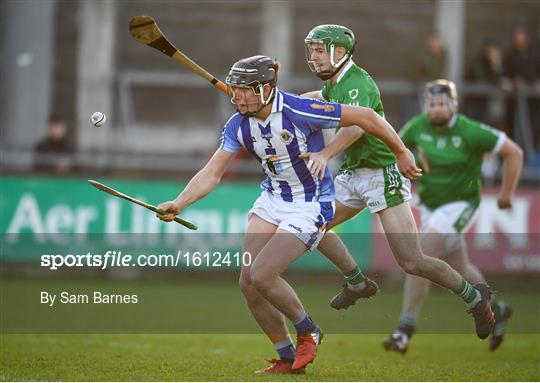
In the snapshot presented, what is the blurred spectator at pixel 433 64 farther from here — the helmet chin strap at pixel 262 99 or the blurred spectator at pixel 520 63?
the helmet chin strap at pixel 262 99

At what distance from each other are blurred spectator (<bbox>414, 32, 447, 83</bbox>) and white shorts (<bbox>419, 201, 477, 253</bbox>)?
6.38 meters

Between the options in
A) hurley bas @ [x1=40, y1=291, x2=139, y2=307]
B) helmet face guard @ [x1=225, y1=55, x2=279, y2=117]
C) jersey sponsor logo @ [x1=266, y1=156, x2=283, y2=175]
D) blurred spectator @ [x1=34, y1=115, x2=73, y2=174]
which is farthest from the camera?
blurred spectator @ [x1=34, y1=115, x2=73, y2=174]

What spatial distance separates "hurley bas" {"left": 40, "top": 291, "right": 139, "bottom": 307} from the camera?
1159 cm

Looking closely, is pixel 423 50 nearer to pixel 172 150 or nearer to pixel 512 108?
pixel 512 108

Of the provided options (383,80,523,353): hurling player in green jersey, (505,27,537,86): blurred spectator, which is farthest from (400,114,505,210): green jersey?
(505,27,537,86): blurred spectator

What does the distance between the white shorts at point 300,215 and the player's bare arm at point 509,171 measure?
2.52 metres

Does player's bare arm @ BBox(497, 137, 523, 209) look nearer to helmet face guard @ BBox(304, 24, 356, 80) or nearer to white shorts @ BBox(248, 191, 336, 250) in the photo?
helmet face guard @ BBox(304, 24, 356, 80)

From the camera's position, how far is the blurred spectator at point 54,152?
50.8ft

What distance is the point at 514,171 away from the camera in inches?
398

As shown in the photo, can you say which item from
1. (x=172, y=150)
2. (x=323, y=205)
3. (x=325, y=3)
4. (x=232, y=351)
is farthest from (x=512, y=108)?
(x=323, y=205)

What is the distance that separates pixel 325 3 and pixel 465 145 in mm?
9356

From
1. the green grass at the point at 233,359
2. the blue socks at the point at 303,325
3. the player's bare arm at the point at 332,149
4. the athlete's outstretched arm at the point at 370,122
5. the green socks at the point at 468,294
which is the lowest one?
the green grass at the point at 233,359

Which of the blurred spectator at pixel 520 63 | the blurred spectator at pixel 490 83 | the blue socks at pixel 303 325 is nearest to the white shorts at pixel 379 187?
the blue socks at pixel 303 325

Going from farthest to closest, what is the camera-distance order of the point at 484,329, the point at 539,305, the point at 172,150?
the point at 172,150 → the point at 539,305 → the point at 484,329
